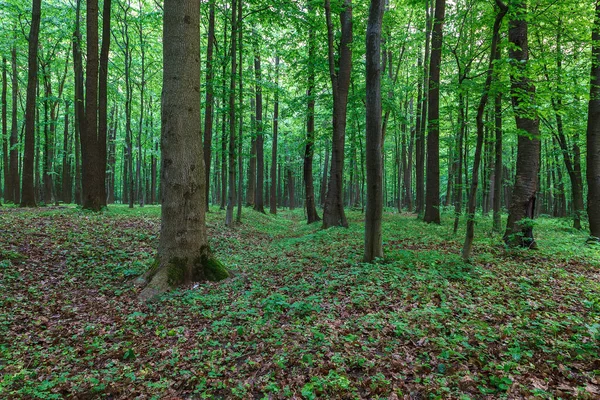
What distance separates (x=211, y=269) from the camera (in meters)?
6.73

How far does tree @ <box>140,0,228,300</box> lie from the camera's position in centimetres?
619

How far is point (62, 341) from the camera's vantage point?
171 inches

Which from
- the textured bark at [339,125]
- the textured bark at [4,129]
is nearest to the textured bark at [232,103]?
the textured bark at [339,125]

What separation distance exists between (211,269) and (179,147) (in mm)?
2627

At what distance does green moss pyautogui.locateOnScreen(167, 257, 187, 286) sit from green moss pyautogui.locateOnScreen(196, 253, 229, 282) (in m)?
0.32

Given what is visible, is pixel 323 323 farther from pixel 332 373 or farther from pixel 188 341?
pixel 188 341

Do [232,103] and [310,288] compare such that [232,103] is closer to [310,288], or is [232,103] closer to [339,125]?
[339,125]

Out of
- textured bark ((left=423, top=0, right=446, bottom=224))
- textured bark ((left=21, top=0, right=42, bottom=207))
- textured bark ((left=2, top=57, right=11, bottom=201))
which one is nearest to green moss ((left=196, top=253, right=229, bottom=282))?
textured bark ((left=423, top=0, right=446, bottom=224))

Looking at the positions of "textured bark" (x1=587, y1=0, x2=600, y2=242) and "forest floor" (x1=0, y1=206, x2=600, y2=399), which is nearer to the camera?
"forest floor" (x1=0, y1=206, x2=600, y2=399)

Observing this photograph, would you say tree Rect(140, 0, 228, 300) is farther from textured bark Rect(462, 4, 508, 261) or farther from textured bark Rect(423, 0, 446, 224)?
textured bark Rect(423, 0, 446, 224)

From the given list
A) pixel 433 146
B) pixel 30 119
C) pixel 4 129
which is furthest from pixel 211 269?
Answer: pixel 4 129

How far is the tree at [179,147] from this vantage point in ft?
20.3

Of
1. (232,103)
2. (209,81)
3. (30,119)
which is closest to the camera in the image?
(232,103)

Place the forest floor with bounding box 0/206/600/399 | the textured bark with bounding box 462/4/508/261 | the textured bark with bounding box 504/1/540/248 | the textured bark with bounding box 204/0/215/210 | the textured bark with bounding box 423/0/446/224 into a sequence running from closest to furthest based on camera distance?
the forest floor with bounding box 0/206/600/399 → the textured bark with bounding box 462/4/508/261 → the textured bark with bounding box 504/1/540/248 → the textured bark with bounding box 204/0/215/210 → the textured bark with bounding box 423/0/446/224
